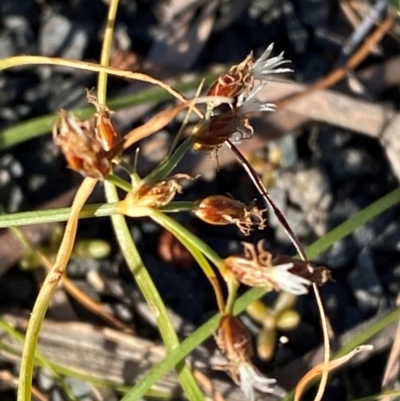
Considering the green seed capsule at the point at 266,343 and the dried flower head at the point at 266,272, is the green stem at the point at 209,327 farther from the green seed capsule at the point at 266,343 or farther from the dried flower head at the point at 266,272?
the green seed capsule at the point at 266,343

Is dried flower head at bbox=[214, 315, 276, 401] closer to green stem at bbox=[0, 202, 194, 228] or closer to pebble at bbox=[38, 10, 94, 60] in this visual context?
green stem at bbox=[0, 202, 194, 228]

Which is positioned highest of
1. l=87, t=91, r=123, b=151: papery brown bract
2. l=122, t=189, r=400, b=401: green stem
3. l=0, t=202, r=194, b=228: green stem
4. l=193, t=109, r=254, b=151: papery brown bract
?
l=87, t=91, r=123, b=151: papery brown bract

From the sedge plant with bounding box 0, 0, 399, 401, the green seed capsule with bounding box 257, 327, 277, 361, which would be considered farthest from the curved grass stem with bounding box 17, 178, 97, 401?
the green seed capsule with bounding box 257, 327, 277, 361

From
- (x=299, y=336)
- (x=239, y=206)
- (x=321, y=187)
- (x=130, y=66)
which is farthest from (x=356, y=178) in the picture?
(x=239, y=206)

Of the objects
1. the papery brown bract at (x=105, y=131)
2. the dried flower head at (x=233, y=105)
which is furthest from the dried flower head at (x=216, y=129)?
the papery brown bract at (x=105, y=131)

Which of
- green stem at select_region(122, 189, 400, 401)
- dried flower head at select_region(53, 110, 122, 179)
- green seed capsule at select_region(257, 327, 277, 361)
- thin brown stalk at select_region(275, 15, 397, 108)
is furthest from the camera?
thin brown stalk at select_region(275, 15, 397, 108)

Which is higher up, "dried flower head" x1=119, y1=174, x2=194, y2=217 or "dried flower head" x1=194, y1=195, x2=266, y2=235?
"dried flower head" x1=119, y1=174, x2=194, y2=217

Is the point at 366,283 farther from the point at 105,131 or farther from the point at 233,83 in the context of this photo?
the point at 105,131
